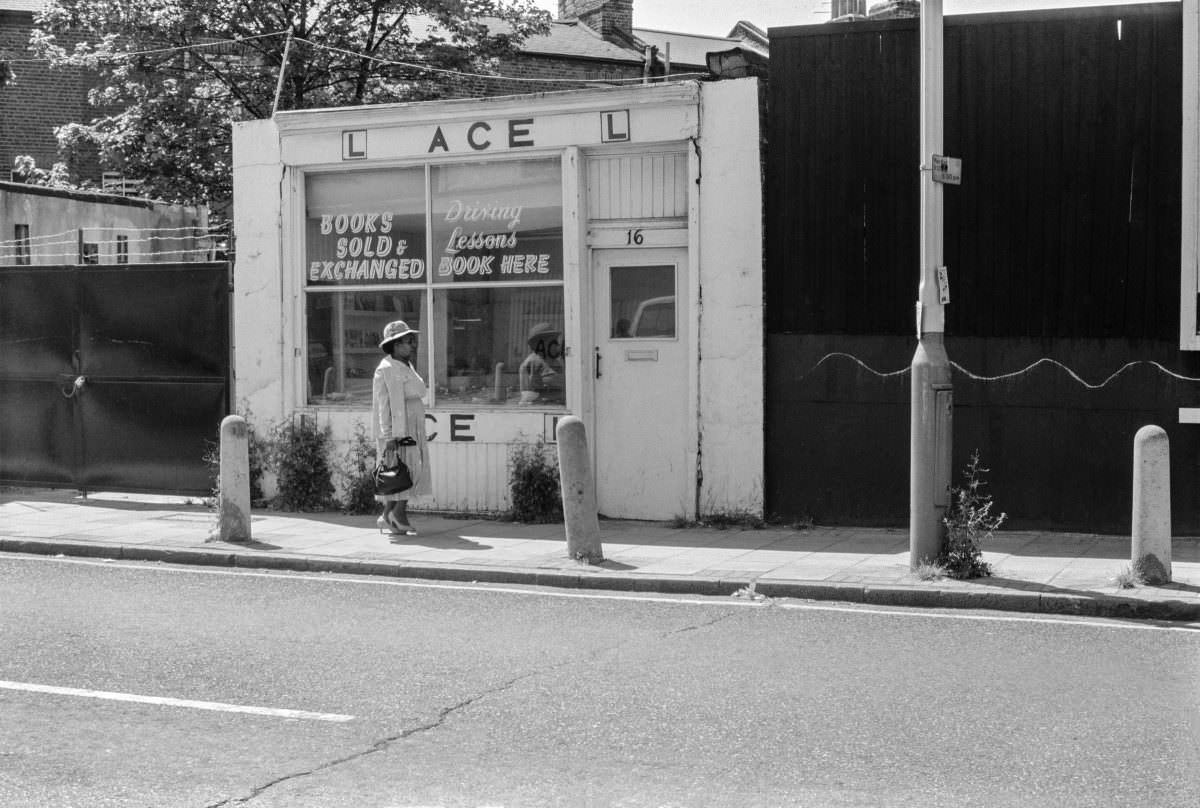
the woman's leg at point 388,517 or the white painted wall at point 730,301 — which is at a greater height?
the white painted wall at point 730,301

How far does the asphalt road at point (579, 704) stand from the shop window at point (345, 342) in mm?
4989

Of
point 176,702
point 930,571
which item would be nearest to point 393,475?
point 930,571

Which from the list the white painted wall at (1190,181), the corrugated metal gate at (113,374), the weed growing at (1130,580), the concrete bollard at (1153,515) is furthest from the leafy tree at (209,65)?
the weed growing at (1130,580)

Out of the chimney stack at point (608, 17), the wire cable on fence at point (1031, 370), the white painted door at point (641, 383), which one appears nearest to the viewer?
the wire cable on fence at point (1031, 370)

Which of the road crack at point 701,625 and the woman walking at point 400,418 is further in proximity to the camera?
the woman walking at point 400,418

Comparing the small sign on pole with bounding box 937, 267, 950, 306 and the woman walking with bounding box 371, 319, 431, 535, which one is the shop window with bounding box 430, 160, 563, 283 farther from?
the small sign on pole with bounding box 937, 267, 950, 306

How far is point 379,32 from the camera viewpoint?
1160 inches

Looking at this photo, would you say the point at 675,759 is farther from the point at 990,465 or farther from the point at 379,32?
the point at 379,32

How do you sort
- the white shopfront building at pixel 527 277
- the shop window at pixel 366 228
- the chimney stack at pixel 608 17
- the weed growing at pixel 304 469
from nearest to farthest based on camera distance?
the white shopfront building at pixel 527 277 < the shop window at pixel 366 228 < the weed growing at pixel 304 469 < the chimney stack at pixel 608 17

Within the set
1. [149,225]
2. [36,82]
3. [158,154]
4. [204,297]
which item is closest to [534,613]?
[204,297]

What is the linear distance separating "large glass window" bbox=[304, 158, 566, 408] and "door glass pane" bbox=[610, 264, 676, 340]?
0.56 metres

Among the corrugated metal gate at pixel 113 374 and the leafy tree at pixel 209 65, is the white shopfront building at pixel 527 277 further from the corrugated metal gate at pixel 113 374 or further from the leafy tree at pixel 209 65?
the leafy tree at pixel 209 65

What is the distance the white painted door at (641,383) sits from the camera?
12.9m

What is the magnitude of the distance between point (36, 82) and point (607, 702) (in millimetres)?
32596
